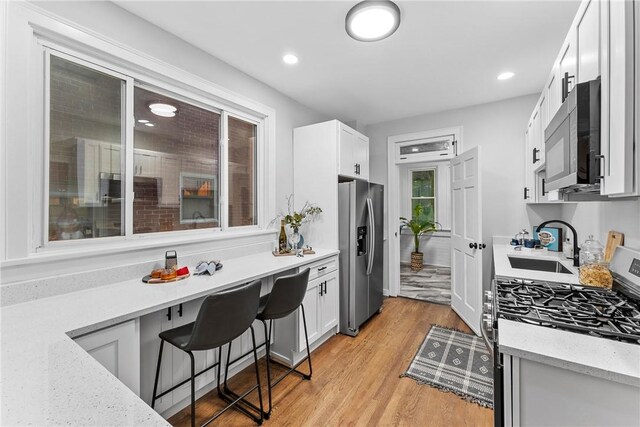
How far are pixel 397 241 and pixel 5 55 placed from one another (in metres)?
4.07

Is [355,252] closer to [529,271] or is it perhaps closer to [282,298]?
[282,298]

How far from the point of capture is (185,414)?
1872 mm

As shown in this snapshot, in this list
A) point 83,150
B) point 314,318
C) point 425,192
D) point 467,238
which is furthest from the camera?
point 425,192

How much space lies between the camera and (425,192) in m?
6.35

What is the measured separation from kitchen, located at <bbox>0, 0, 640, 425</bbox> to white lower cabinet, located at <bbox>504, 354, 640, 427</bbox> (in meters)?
0.01

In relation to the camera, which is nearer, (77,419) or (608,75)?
(77,419)

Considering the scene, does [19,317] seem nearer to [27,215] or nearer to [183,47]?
[27,215]

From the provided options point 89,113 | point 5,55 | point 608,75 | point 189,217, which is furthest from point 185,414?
point 608,75

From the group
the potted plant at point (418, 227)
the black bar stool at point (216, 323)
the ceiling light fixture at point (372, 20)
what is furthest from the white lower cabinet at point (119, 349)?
the potted plant at point (418, 227)

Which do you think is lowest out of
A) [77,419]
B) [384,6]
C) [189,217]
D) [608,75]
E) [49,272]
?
[77,419]

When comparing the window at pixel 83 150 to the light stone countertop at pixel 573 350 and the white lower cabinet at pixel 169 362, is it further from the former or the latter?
the light stone countertop at pixel 573 350

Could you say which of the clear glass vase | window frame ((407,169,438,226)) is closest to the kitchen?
the clear glass vase

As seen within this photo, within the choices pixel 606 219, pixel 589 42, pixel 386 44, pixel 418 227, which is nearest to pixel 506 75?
pixel 386 44

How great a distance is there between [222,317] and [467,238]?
279cm
